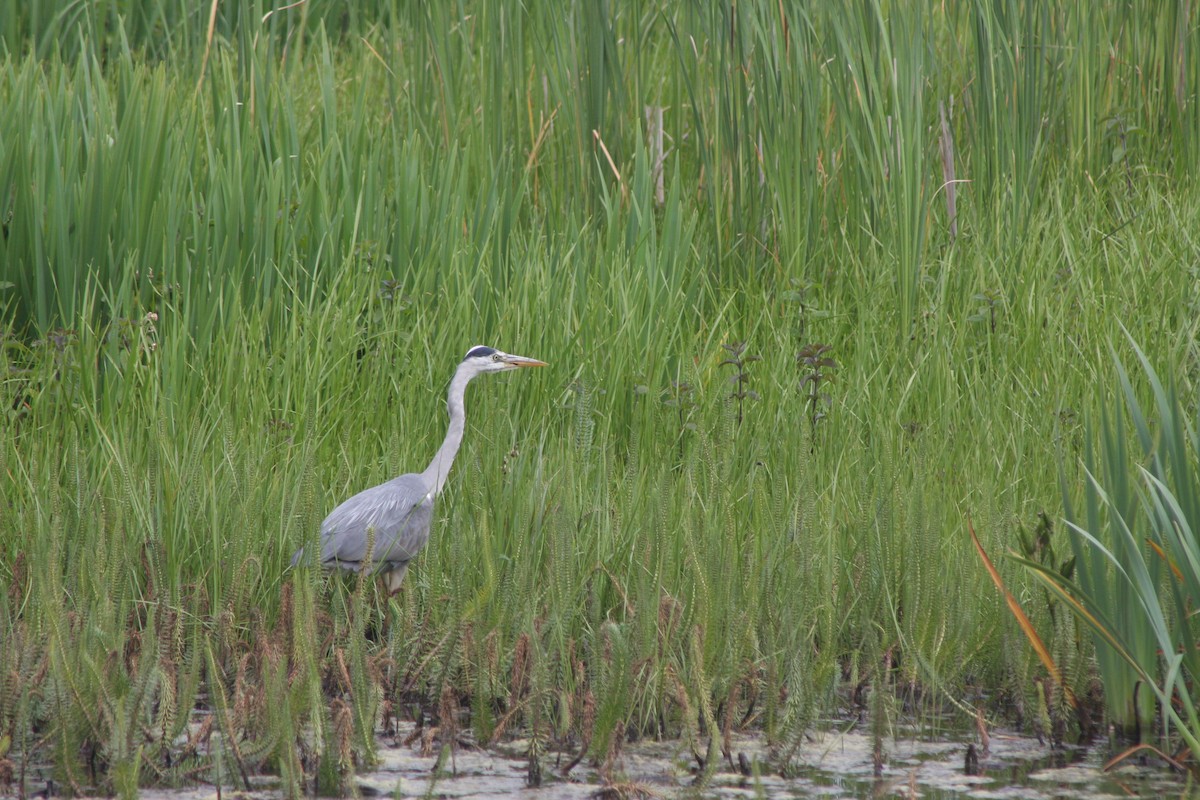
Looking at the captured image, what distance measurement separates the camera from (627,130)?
20.5ft

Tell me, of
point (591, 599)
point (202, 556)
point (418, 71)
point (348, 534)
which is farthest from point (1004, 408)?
point (418, 71)

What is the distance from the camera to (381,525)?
12.4 ft

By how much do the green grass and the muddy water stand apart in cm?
10

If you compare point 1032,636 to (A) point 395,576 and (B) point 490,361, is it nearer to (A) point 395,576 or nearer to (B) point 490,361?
(A) point 395,576

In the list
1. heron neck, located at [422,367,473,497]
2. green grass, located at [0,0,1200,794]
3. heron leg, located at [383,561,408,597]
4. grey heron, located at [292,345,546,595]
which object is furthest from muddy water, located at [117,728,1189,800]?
heron neck, located at [422,367,473,497]

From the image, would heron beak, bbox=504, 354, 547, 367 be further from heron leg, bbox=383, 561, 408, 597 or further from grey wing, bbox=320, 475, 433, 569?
heron leg, bbox=383, 561, 408, 597

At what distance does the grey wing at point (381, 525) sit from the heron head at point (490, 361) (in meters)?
0.51

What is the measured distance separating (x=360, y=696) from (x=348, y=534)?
0.83m

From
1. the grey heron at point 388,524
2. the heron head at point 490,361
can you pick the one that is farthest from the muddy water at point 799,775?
the heron head at point 490,361

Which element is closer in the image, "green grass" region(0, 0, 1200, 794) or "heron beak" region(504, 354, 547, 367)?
"green grass" region(0, 0, 1200, 794)

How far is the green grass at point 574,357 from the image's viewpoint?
10.8 feet

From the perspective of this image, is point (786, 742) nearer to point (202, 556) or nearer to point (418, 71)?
point (202, 556)

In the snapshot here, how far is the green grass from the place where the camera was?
3303 mm

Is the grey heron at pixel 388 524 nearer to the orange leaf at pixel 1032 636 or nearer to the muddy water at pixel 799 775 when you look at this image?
the muddy water at pixel 799 775
